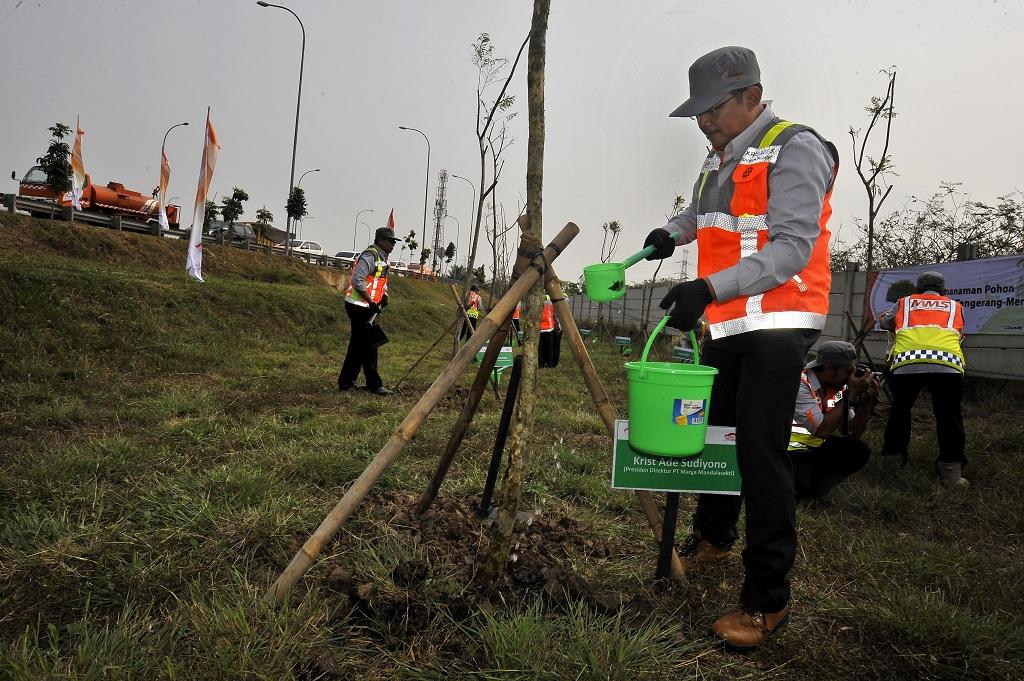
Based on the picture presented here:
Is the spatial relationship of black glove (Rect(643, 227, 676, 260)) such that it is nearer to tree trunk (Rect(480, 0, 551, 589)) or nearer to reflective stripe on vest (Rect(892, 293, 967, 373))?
tree trunk (Rect(480, 0, 551, 589))

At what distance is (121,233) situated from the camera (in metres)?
16.6

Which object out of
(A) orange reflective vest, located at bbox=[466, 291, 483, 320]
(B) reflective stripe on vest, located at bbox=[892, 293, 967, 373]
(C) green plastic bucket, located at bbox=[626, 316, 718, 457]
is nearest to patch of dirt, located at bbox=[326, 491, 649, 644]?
(C) green plastic bucket, located at bbox=[626, 316, 718, 457]

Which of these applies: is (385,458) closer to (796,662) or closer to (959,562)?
(796,662)

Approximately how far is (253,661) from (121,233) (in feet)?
59.8

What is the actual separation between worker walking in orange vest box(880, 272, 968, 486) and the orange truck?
68.7 feet

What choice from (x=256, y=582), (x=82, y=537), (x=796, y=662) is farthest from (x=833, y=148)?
(x=82, y=537)

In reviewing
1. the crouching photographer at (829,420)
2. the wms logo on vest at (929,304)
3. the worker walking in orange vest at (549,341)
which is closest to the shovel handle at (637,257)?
the crouching photographer at (829,420)

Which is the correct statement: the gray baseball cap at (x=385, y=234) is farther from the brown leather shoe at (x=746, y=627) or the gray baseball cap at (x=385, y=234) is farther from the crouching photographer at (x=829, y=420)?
the brown leather shoe at (x=746, y=627)

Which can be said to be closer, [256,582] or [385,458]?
[385,458]

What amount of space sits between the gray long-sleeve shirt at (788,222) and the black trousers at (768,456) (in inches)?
8.7

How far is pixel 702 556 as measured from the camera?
2.68 metres

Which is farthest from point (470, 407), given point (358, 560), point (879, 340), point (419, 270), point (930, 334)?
point (419, 270)

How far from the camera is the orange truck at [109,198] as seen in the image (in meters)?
18.0

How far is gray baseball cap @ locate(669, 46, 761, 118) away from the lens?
2.13 meters
